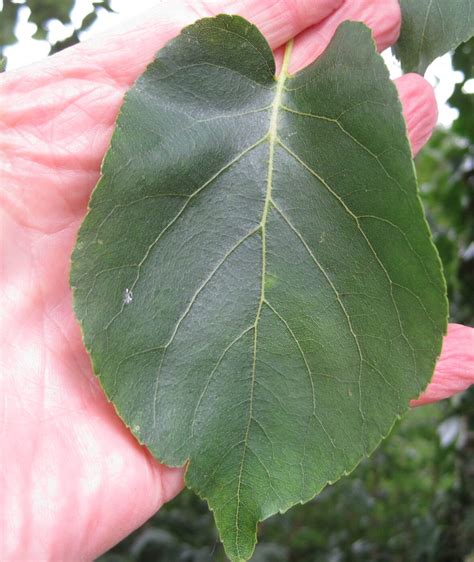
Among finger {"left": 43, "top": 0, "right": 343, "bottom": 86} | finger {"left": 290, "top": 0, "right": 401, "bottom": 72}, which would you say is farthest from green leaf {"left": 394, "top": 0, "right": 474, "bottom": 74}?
finger {"left": 43, "top": 0, "right": 343, "bottom": 86}

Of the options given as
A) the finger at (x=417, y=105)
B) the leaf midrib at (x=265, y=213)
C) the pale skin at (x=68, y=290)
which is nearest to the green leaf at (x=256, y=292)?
the leaf midrib at (x=265, y=213)

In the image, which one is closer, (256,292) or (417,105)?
(256,292)

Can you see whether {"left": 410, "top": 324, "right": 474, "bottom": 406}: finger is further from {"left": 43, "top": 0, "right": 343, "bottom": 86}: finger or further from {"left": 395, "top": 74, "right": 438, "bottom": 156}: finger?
{"left": 43, "top": 0, "right": 343, "bottom": 86}: finger

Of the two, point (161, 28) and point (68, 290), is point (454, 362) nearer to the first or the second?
point (68, 290)

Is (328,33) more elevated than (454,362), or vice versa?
(328,33)

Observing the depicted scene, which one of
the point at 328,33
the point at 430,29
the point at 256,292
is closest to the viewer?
the point at 256,292

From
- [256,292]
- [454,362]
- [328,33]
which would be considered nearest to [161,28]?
[328,33]

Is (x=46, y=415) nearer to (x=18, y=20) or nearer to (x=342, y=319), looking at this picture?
(x=342, y=319)
